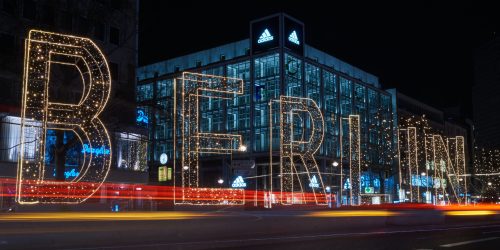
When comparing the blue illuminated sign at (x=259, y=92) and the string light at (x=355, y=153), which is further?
the blue illuminated sign at (x=259, y=92)

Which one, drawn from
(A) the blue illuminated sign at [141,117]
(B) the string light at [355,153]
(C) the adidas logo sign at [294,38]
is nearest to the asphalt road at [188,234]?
(B) the string light at [355,153]

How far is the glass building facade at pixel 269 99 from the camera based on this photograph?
7225 centimetres

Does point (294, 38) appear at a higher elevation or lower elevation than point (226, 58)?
higher

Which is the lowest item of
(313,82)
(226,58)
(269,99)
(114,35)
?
(269,99)

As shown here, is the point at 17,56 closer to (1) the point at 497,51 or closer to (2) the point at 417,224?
(2) the point at 417,224

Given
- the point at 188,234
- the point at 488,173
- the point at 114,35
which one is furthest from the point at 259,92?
the point at 188,234

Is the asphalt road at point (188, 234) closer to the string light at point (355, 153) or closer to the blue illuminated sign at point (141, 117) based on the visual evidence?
the string light at point (355, 153)

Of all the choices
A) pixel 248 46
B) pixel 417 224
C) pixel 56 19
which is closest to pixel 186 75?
pixel 56 19

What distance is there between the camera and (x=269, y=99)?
232 ft

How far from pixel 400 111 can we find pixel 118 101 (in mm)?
81809

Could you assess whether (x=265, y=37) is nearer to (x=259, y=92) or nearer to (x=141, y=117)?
(x=259, y=92)

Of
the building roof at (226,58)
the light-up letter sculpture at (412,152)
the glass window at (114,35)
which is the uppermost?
the building roof at (226,58)

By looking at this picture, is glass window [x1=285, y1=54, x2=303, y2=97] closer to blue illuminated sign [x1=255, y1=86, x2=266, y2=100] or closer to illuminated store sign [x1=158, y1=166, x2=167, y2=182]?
blue illuminated sign [x1=255, y1=86, x2=266, y2=100]

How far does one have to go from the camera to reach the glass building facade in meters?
72.2
